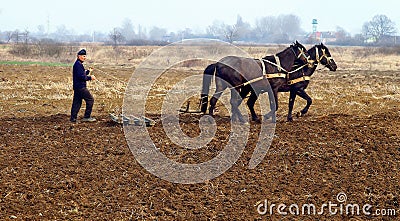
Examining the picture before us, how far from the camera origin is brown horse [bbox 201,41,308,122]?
37.2 ft

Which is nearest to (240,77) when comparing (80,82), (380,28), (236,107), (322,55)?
(236,107)

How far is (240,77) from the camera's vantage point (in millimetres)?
11383

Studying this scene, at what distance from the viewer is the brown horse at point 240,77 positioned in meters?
11.3

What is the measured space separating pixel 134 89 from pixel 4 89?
491 cm

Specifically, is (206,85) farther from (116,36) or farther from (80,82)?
(116,36)

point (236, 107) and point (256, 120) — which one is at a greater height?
point (236, 107)

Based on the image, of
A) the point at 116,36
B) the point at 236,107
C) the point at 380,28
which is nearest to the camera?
the point at 236,107

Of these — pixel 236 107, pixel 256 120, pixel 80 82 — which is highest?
pixel 80 82

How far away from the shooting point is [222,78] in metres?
11.3

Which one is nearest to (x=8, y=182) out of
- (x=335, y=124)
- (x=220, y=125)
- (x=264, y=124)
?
(x=220, y=125)

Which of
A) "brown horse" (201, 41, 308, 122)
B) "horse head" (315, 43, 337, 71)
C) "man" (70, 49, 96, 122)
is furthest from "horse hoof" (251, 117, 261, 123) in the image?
"man" (70, 49, 96, 122)

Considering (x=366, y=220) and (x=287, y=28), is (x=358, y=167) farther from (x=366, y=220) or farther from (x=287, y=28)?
(x=287, y=28)

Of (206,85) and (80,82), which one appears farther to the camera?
(206,85)

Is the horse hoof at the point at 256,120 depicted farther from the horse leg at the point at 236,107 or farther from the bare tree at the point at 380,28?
the bare tree at the point at 380,28
